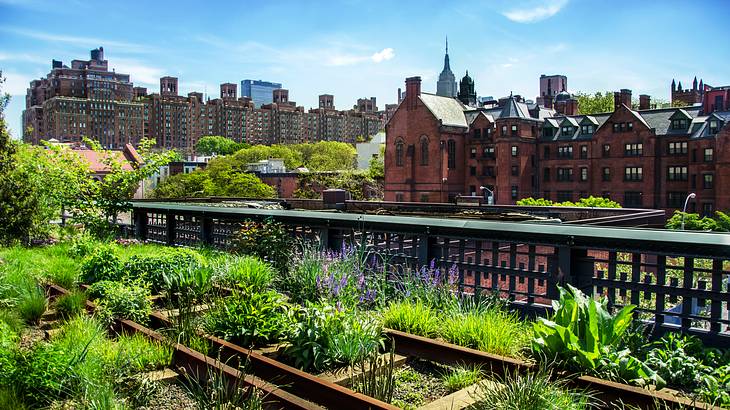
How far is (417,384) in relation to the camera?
5.03 meters

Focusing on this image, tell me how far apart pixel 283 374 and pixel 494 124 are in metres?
69.7

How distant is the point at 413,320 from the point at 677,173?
2535 inches

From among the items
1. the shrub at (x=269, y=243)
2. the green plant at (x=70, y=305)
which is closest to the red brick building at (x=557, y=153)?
the shrub at (x=269, y=243)

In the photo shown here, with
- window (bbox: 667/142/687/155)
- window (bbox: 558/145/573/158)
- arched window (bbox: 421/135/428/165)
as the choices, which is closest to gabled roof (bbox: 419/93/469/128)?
arched window (bbox: 421/135/428/165)

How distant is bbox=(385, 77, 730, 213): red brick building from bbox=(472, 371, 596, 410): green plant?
6212 cm

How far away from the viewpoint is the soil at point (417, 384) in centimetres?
468

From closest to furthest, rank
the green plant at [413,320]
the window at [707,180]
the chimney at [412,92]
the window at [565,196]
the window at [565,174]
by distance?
1. the green plant at [413,320]
2. the window at [707,180]
3. the window at [565,196]
4. the window at [565,174]
5. the chimney at [412,92]

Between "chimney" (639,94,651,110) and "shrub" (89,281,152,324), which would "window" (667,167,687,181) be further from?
"shrub" (89,281,152,324)

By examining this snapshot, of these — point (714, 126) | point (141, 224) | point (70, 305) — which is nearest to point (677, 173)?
point (714, 126)

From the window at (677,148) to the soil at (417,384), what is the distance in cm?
6508

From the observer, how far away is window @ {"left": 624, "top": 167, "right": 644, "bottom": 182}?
63.5 meters

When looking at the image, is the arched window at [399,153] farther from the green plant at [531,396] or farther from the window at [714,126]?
the green plant at [531,396]

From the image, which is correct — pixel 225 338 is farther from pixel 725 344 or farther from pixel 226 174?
pixel 226 174

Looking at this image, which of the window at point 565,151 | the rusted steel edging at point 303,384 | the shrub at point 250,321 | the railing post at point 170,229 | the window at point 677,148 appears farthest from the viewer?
the window at point 565,151
